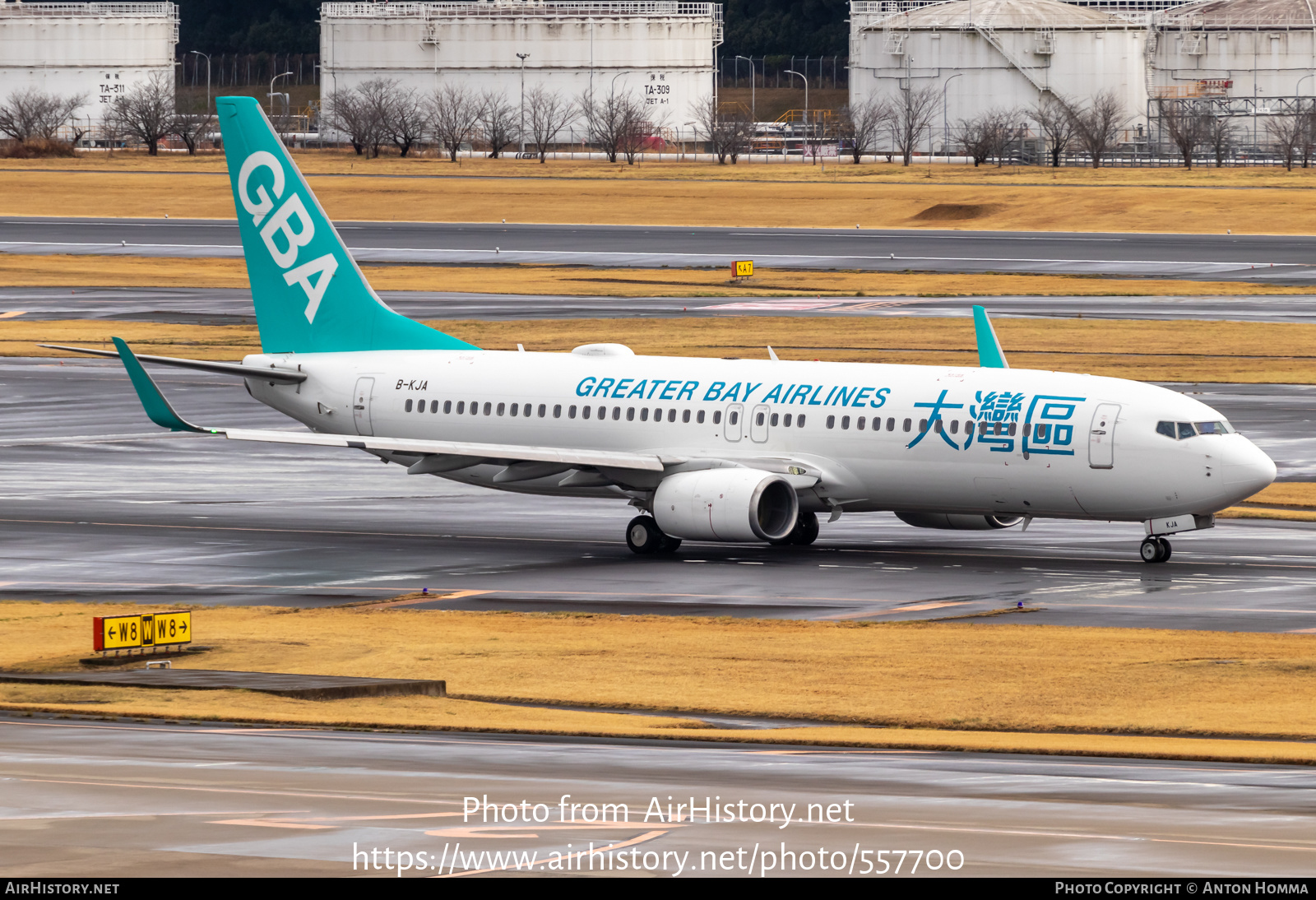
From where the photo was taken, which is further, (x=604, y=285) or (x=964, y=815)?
(x=604, y=285)

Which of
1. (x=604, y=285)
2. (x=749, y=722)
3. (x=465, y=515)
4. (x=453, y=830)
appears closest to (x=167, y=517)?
(x=465, y=515)

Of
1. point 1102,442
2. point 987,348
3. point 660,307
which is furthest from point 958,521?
point 660,307

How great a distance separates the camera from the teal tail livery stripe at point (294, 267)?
5641cm

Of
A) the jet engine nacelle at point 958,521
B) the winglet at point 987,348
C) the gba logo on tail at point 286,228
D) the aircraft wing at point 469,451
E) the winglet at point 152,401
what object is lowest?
the jet engine nacelle at point 958,521

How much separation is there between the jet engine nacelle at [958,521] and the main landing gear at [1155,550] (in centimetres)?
301

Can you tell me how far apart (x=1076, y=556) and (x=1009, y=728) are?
765 inches

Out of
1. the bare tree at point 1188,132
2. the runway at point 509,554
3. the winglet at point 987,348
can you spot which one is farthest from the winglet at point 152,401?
the bare tree at point 1188,132

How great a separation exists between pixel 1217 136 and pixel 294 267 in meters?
147

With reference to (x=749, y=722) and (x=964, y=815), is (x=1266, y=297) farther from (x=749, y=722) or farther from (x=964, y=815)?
(x=964, y=815)

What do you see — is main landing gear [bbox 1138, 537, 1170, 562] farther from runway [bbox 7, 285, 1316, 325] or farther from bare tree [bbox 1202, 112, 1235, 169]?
bare tree [bbox 1202, 112, 1235, 169]

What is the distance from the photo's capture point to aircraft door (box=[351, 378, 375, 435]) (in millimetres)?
55406

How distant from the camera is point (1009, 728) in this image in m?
30.6

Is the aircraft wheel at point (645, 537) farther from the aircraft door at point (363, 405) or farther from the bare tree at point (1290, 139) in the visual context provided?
the bare tree at point (1290, 139)

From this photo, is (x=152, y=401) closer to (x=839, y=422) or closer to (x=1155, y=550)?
(x=839, y=422)
